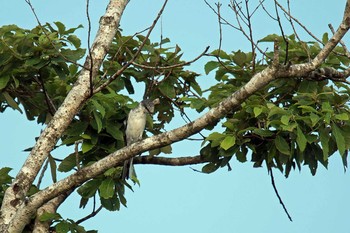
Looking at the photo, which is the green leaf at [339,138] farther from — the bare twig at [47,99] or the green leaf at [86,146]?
the bare twig at [47,99]

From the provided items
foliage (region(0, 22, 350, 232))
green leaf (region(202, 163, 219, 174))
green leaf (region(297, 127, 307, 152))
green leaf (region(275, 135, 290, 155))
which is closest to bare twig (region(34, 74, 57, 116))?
foliage (region(0, 22, 350, 232))

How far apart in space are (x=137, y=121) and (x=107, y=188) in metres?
1.40

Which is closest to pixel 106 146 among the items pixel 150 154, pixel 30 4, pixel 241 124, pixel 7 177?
pixel 150 154

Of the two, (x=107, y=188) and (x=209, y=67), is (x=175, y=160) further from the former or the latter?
(x=209, y=67)

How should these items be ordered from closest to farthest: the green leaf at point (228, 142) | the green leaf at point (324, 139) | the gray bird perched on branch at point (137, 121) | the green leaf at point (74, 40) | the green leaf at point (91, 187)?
the green leaf at point (324, 139) < the green leaf at point (228, 142) < the green leaf at point (91, 187) < the green leaf at point (74, 40) < the gray bird perched on branch at point (137, 121)

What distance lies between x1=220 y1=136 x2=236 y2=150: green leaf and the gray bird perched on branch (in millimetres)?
1738

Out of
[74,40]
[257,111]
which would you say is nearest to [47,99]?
[74,40]

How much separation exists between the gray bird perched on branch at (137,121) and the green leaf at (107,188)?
50 cm

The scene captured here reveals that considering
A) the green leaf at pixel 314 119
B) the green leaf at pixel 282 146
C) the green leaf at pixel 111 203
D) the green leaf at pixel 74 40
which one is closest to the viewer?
the green leaf at pixel 314 119

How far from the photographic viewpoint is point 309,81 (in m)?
9.53

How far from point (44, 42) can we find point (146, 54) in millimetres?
1992

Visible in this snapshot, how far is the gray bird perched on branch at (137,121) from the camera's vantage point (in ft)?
34.3

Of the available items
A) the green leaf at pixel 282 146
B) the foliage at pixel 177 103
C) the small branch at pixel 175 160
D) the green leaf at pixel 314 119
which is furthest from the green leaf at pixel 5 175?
the green leaf at pixel 314 119

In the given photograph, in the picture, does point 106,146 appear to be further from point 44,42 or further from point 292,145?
point 292,145
